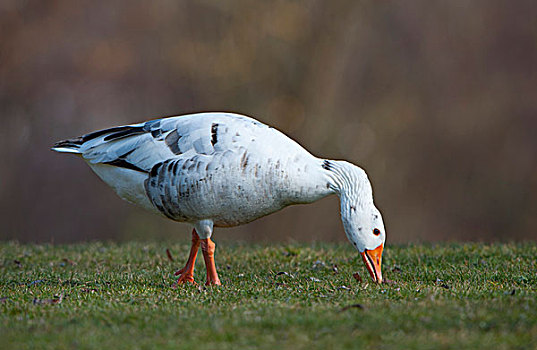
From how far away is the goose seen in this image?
634 cm

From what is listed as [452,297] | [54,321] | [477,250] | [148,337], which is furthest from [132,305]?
[477,250]

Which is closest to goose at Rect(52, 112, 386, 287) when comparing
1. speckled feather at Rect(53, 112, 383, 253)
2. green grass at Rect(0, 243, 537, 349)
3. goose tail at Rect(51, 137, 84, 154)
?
speckled feather at Rect(53, 112, 383, 253)

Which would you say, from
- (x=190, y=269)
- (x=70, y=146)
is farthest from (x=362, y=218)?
(x=70, y=146)

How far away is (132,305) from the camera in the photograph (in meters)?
5.24

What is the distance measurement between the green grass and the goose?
2.13 ft

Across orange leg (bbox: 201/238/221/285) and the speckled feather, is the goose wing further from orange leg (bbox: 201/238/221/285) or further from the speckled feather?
orange leg (bbox: 201/238/221/285)

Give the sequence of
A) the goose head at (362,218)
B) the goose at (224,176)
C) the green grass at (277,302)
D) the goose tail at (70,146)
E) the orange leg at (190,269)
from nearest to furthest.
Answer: the green grass at (277,302) → the goose at (224,176) → the goose head at (362,218) → the orange leg at (190,269) → the goose tail at (70,146)

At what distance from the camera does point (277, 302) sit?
529 cm

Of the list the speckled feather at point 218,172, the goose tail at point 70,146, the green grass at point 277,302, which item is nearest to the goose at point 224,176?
the speckled feather at point 218,172

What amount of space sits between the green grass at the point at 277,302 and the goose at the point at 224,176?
2.13ft

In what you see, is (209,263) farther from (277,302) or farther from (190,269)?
(277,302)

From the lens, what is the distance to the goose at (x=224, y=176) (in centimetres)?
634

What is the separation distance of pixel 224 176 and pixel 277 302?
1.50 m

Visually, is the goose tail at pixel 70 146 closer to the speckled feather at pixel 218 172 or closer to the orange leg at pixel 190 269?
the speckled feather at pixel 218 172
